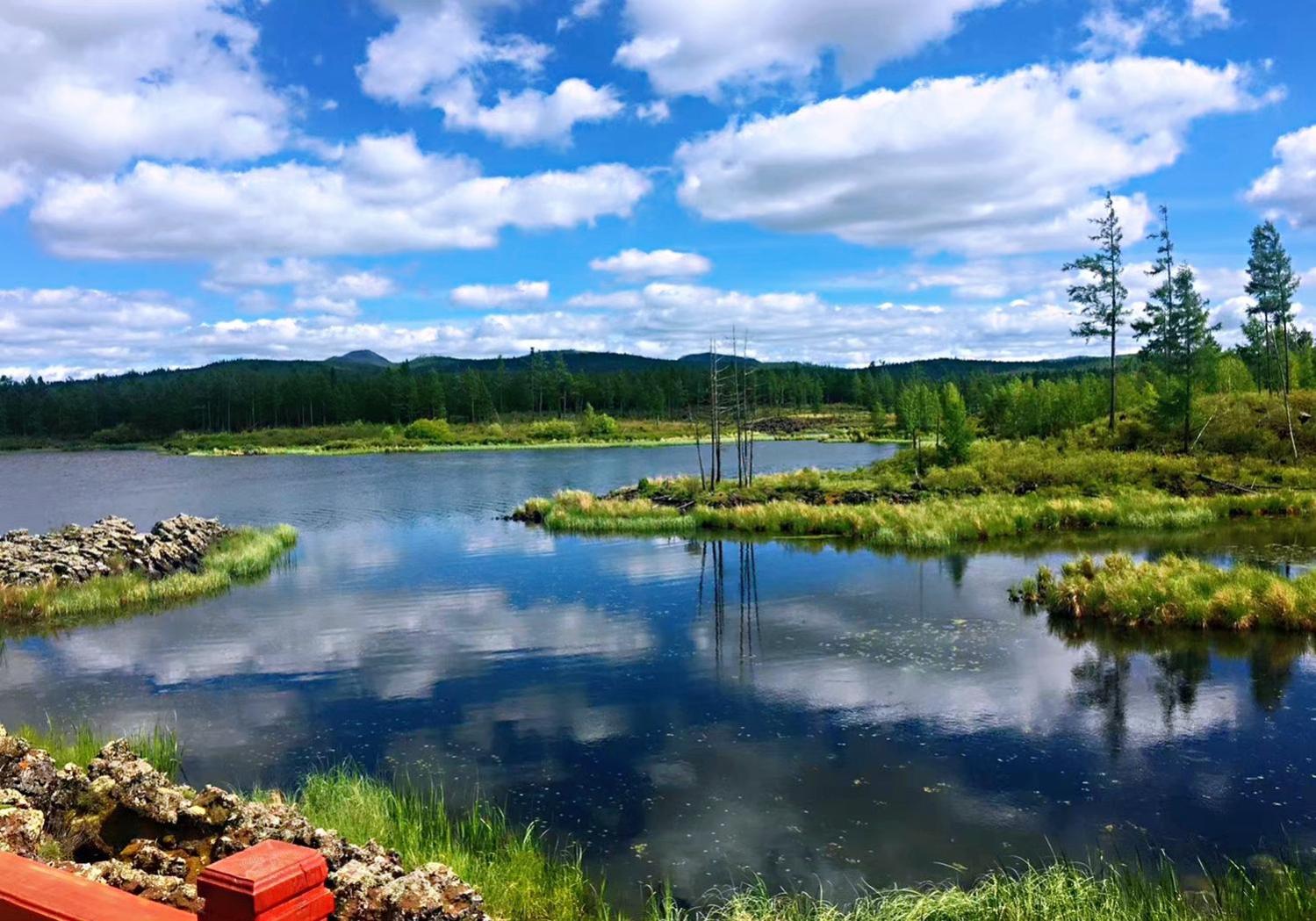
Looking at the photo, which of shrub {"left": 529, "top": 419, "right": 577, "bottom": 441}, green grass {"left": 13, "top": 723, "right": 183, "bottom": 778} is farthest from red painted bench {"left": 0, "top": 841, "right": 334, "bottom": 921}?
shrub {"left": 529, "top": 419, "right": 577, "bottom": 441}

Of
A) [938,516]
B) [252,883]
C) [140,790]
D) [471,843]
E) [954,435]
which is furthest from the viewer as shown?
[954,435]

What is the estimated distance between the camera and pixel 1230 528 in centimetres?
3725

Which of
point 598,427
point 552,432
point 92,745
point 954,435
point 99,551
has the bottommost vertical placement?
point 92,745

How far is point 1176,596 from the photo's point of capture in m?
22.6

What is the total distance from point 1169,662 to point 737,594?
1233 cm

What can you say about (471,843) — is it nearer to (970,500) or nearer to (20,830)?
(20,830)

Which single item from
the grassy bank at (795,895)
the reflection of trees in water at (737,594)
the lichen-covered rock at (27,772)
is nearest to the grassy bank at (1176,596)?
the reflection of trees in water at (737,594)

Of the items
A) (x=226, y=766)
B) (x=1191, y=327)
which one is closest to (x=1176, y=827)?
(x=226, y=766)

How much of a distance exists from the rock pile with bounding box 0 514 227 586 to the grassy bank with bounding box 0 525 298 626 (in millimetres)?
818

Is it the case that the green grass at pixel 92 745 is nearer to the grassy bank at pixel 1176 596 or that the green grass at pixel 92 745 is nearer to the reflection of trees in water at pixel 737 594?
the reflection of trees in water at pixel 737 594

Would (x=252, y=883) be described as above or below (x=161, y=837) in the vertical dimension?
above

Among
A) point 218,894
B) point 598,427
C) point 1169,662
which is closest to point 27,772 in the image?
point 218,894

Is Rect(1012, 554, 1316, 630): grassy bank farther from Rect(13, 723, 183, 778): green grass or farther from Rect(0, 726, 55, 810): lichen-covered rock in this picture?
Rect(0, 726, 55, 810): lichen-covered rock

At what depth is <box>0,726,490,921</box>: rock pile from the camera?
7277 mm
